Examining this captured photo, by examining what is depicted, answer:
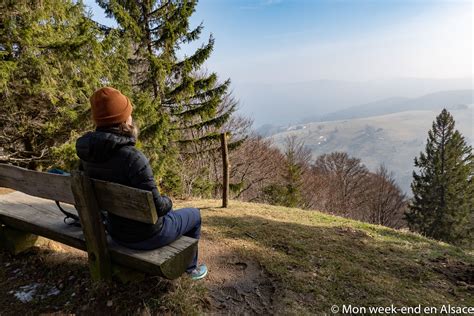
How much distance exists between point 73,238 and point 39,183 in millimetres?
634

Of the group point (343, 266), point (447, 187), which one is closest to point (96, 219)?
point (343, 266)

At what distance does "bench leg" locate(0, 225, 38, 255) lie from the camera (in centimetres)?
353

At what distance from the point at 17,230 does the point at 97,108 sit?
7.59ft

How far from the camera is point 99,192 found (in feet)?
7.95

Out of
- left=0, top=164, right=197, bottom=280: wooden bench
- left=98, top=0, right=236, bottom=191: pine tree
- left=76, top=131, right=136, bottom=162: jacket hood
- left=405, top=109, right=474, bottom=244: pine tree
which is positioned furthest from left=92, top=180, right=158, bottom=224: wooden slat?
left=405, top=109, right=474, bottom=244: pine tree

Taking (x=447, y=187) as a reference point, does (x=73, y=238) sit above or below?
above

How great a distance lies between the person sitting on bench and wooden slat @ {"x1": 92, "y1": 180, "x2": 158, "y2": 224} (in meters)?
→ 0.11

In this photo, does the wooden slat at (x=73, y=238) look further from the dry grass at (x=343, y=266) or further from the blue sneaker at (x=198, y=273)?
the dry grass at (x=343, y=266)

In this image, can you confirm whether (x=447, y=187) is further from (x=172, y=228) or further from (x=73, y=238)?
(x=73, y=238)

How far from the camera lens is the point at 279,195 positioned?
2302 centimetres

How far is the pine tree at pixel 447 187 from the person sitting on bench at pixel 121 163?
30825mm

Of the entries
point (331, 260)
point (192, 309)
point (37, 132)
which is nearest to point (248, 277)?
point (192, 309)

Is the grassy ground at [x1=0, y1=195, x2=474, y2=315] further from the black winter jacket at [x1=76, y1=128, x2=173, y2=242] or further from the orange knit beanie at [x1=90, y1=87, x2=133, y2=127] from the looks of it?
the orange knit beanie at [x1=90, y1=87, x2=133, y2=127]

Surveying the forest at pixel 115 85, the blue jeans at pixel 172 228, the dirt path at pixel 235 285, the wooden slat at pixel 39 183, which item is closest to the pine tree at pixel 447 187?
the forest at pixel 115 85
